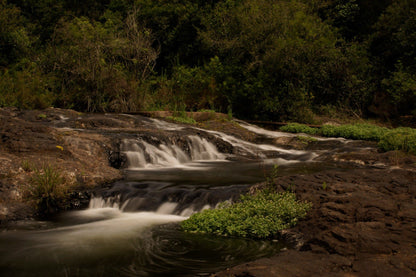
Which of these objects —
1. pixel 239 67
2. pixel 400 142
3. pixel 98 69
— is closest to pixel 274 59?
pixel 239 67

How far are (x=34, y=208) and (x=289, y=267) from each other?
4745 mm

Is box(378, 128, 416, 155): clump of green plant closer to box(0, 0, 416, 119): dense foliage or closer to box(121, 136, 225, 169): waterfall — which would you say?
box(121, 136, 225, 169): waterfall

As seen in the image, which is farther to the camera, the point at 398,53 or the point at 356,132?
the point at 398,53

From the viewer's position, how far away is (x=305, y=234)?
16.8 ft

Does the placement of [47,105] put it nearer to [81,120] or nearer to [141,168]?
[81,120]

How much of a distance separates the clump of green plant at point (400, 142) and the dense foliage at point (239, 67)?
7.85 metres

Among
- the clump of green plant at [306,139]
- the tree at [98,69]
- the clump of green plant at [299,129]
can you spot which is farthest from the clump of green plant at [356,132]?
Answer: the tree at [98,69]

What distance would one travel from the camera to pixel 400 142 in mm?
11133

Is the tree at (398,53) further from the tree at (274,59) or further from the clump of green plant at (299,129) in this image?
the clump of green plant at (299,129)

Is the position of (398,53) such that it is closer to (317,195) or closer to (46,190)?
(317,195)

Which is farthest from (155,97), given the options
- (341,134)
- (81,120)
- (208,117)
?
(341,134)

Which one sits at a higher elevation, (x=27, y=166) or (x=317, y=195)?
(x=27, y=166)

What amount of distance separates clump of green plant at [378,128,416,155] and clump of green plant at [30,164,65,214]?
29.5ft

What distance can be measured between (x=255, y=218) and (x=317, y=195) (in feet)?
3.66
